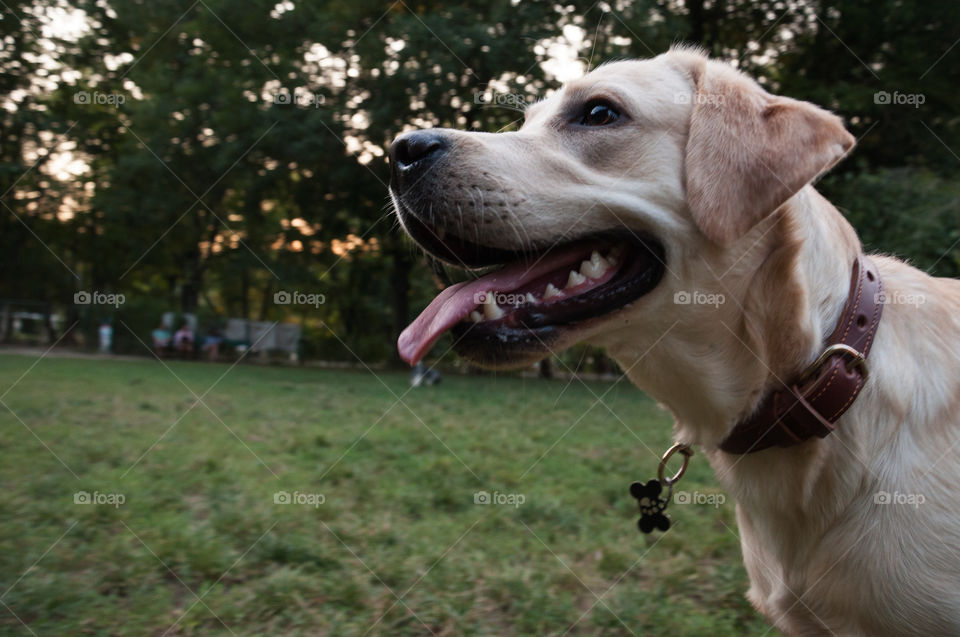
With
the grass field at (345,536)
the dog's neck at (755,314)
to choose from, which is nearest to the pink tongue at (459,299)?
the dog's neck at (755,314)

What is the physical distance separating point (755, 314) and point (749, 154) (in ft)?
1.52

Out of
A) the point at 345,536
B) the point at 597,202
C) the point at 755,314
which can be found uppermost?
the point at 597,202

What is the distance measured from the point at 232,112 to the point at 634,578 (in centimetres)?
1729

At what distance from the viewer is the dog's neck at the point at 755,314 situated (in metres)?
2.06

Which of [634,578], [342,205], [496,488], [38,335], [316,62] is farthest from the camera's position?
[38,335]

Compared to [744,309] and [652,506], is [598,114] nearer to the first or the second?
[744,309]

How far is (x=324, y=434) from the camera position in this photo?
23.6 ft

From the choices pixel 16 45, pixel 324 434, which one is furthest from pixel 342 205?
pixel 324 434

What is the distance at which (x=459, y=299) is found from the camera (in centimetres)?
230

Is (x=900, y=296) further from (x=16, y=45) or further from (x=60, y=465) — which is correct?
(x=16, y=45)

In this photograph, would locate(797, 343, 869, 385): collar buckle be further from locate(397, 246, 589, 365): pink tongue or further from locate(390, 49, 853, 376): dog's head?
locate(397, 246, 589, 365): pink tongue

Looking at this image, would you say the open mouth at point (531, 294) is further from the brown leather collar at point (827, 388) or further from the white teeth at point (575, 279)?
the brown leather collar at point (827, 388)

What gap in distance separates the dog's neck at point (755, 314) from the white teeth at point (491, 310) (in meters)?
0.38

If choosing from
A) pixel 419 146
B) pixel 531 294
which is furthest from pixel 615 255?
pixel 419 146
